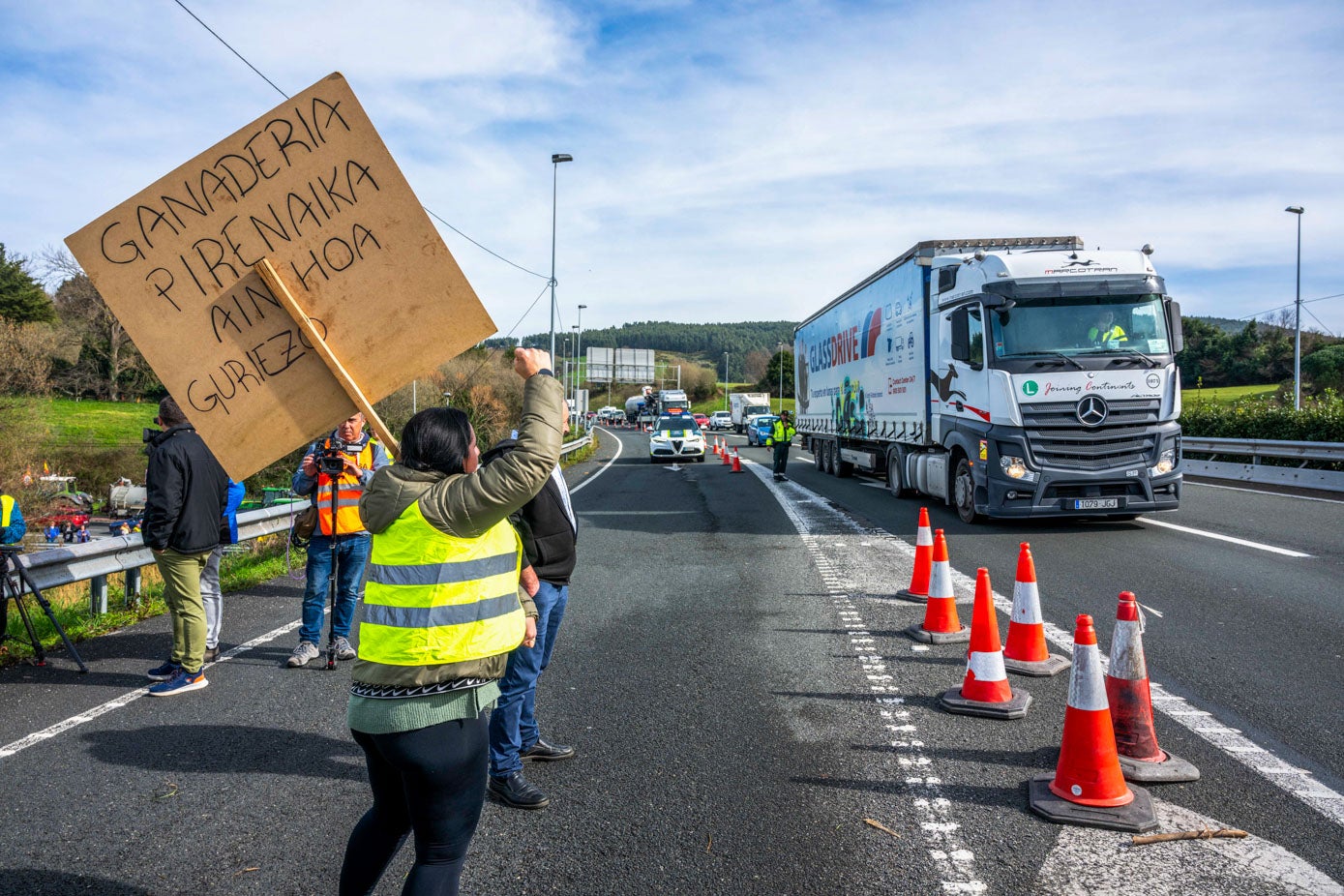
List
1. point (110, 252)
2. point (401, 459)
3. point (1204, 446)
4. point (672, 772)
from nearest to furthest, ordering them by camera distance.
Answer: point (401, 459), point (110, 252), point (672, 772), point (1204, 446)

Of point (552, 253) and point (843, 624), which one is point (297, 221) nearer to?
point (843, 624)

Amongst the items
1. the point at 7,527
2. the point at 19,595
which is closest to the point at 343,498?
the point at 7,527

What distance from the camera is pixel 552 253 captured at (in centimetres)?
3750

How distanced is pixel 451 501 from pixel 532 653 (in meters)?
1.81

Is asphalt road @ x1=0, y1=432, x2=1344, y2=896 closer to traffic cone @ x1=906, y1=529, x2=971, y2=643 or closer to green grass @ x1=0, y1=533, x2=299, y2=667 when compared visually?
traffic cone @ x1=906, y1=529, x2=971, y2=643

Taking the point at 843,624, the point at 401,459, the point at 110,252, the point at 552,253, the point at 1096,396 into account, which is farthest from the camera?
the point at 552,253

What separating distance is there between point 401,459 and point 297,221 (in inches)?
42.3

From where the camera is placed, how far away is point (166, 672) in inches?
236

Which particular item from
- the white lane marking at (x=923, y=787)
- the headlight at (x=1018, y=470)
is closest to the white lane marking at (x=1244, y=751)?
the white lane marking at (x=923, y=787)

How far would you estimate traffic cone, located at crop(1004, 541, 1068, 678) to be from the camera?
584 cm

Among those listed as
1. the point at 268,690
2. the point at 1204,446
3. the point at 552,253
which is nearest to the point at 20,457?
the point at 552,253

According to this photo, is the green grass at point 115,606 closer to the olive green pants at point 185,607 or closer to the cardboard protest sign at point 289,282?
the olive green pants at point 185,607

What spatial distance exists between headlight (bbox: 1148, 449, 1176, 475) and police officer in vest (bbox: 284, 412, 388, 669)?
33.0 feet

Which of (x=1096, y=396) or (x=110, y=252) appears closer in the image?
(x=110, y=252)
